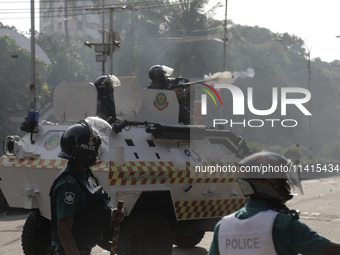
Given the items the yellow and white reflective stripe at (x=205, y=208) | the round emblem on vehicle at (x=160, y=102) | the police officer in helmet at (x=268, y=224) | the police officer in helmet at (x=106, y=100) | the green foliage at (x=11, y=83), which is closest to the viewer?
the police officer in helmet at (x=268, y=224)

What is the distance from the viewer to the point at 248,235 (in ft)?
11.6

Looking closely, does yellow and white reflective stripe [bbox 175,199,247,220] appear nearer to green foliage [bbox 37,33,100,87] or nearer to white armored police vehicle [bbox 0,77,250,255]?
white armored police vehicle [bbox 0,77,250,255]

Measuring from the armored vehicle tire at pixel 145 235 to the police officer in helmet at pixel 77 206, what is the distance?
3.21 meters

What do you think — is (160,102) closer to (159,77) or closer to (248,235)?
(159,77)

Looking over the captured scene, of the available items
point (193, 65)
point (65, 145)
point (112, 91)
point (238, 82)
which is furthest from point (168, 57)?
point (65, 145)

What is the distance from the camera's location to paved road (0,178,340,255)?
35.6ft

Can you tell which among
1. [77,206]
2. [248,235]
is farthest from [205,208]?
[248,235]

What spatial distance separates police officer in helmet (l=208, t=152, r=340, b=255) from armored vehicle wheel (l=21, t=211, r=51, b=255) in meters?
4.90

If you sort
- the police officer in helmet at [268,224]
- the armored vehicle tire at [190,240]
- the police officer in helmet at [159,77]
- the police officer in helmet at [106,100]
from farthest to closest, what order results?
the armored vehicle tire at [190,240], the police officer in helmet at [159,77], the police officer in helmet at [106,100], the police officer in helmet at [268,224]

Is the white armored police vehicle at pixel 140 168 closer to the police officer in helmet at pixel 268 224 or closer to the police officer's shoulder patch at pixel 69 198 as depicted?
the police officer's shoulder patch at pixel 69 198

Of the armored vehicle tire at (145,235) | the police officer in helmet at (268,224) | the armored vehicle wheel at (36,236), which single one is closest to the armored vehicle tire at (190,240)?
the armored vehicle tire at (145,235)

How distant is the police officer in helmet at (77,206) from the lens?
4.64 m

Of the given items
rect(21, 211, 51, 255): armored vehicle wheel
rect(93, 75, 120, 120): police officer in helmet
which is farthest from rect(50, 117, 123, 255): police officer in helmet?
rect(93, 75, 120, 120): police officer in helmet

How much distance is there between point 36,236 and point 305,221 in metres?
7.43
